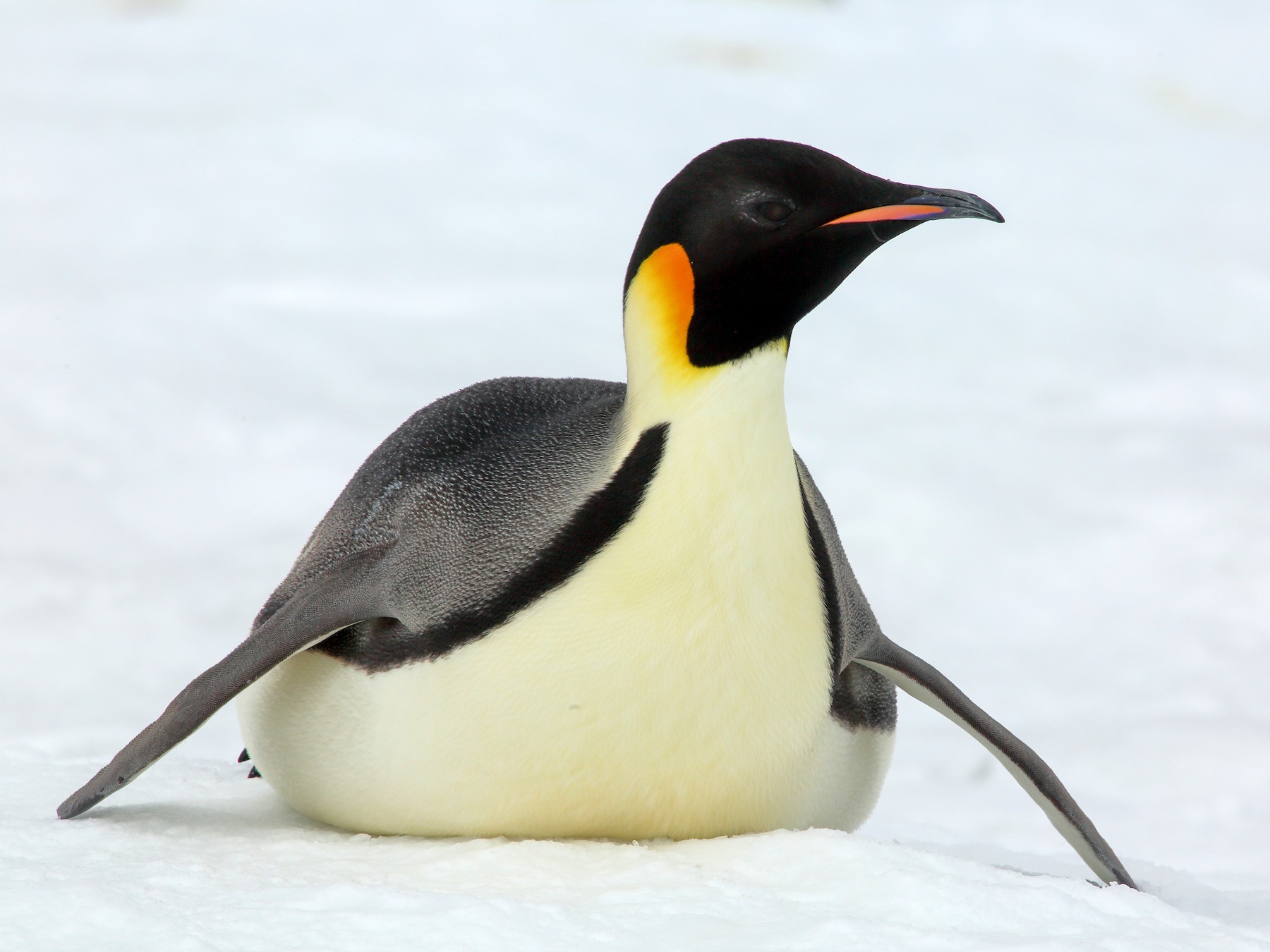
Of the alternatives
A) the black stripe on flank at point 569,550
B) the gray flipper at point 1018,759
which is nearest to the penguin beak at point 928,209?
the black stripe on flank at point 569,550

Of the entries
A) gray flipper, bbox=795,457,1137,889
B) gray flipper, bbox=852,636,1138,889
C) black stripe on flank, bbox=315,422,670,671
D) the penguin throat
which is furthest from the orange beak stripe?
gray flipper, bbox=852,636,1138,889

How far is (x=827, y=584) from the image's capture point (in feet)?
5.82

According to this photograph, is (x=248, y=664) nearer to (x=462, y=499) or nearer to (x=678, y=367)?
(x=462, y=499)

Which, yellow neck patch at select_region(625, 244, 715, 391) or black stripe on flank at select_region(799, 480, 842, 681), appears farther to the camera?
black stripe on flank at select_region(799, 480, 842, 681)

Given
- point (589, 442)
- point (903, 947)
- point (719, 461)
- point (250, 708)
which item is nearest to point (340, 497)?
point (250, 708)

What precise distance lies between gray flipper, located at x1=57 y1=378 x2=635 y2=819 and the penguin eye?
280 mm

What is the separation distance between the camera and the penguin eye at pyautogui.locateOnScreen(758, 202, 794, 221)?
1609 millimetres

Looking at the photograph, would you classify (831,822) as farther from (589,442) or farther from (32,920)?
(32,920)

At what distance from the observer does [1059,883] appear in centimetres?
160

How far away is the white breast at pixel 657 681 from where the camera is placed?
1.60 m

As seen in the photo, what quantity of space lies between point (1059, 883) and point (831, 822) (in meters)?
0.43

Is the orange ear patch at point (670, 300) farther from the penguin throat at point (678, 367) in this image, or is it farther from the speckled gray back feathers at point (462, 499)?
the speckled gray back feathers at point (462, 499)

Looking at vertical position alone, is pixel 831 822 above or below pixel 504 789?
below

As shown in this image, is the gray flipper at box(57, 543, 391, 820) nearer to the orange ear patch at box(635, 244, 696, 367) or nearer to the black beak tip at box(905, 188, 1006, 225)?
the orange ear patch at box(635, 244, 696, 367)
